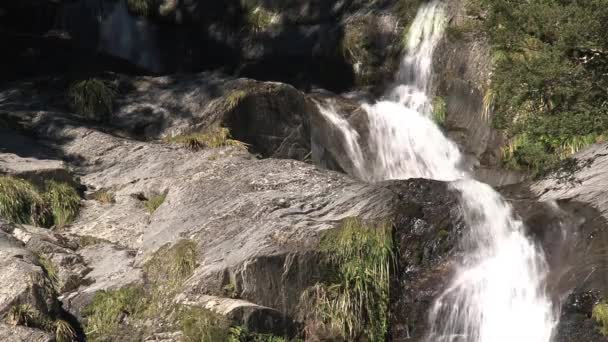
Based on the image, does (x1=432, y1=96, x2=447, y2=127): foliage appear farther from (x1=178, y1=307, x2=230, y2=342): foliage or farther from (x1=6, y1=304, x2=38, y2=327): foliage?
(x1=6, y1=304, x2=38, y2=327): foliage

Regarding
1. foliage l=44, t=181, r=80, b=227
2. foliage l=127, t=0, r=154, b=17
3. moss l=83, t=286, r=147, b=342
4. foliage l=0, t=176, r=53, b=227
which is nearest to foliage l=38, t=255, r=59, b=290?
moss l=83, t=286, r=147, b=342

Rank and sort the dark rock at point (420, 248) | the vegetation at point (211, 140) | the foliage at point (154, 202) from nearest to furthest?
the dark rock at point (420, 248), the foliage at point (154, 202), the vegetation at point (211, 140)

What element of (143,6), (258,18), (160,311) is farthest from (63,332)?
(143,6)

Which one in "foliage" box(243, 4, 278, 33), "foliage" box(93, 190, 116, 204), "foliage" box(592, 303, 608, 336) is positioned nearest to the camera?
"foliage" box(592, 303, 608, 336)

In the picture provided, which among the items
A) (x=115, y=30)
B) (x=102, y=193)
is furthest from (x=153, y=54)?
(x=102, y=193)

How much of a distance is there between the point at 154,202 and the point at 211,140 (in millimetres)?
1734

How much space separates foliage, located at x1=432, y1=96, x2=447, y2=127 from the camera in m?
18.0

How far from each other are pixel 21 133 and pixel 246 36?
25.4 ft

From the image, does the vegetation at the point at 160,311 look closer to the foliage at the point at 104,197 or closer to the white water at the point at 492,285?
the white water at the point at 492,285

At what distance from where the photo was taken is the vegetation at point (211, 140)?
14.7 meters

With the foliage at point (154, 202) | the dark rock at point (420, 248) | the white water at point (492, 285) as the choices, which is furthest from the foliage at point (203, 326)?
the foliage at point (154, 202)

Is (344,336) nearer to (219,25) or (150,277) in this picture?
(150,277)

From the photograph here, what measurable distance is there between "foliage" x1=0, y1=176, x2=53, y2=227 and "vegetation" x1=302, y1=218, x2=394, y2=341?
174 inches

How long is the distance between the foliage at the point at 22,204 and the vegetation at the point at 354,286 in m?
4.42
